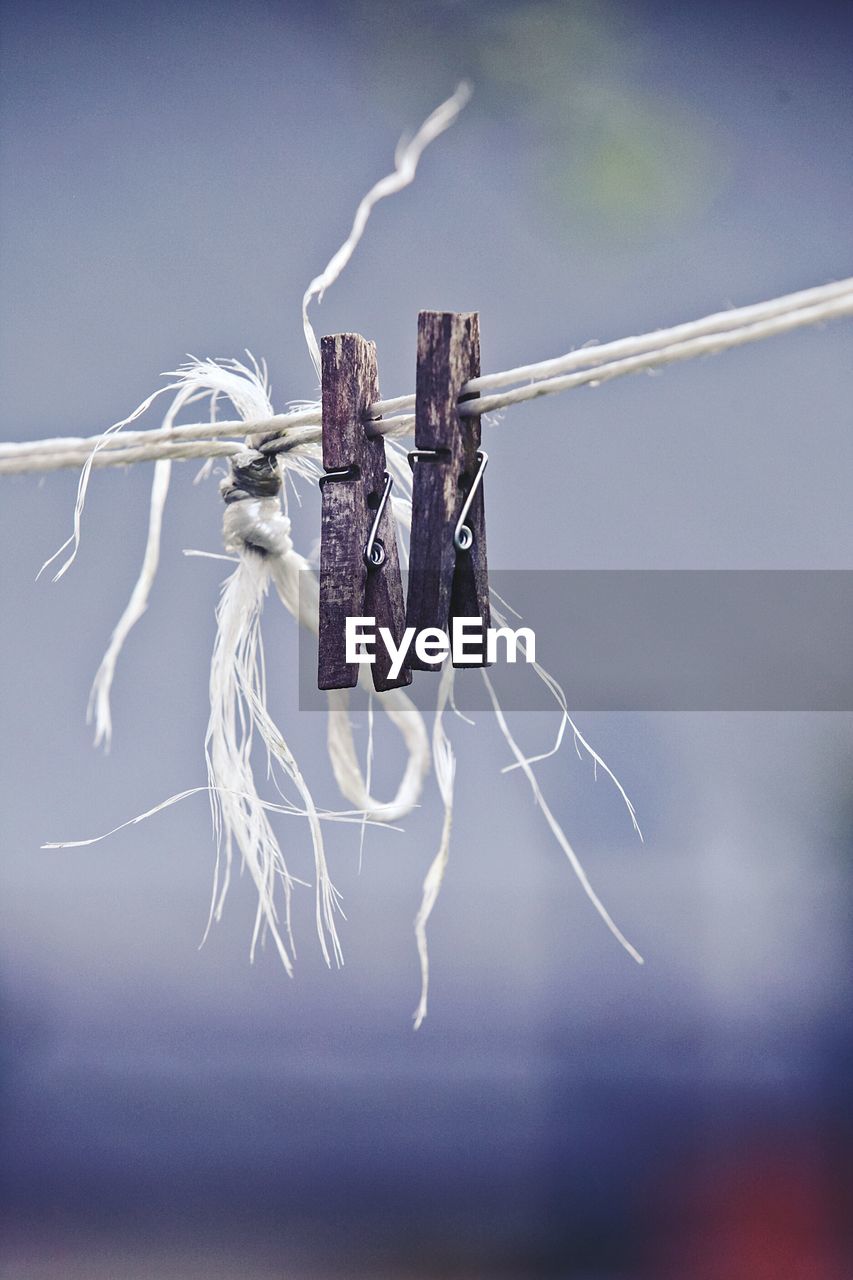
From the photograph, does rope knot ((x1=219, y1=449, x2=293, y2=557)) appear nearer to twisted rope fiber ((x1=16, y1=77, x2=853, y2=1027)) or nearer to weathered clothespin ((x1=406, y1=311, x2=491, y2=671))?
twisted rope fiber ((x1=16, y1=77, x2=853, y2=1027))

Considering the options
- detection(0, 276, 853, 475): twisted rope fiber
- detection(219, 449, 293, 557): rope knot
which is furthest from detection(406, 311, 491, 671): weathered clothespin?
detection(219, 449, 293, 557): rope knot

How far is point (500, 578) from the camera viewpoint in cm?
118

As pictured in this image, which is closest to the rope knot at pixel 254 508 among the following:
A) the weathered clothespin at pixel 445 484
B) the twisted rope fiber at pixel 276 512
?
the twisted rope fiber at pixel 276 512

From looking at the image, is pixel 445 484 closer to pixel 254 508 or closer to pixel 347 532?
pixel 347 532

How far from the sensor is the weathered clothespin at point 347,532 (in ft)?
1.74

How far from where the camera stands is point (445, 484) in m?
0.51

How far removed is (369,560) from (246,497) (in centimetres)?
14

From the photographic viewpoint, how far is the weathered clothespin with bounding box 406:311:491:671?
505mm

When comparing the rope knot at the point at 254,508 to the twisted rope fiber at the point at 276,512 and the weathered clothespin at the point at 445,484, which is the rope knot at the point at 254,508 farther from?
the weathered clothespin at the point at 445,484

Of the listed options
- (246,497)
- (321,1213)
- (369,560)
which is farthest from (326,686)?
(321,1213)

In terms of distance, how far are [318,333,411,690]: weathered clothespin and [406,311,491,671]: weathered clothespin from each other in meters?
0.02

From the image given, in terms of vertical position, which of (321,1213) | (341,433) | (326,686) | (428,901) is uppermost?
(341,433)

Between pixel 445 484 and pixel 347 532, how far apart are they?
0.18 feet

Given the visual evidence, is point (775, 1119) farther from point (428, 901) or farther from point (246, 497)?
point (246, 497)
